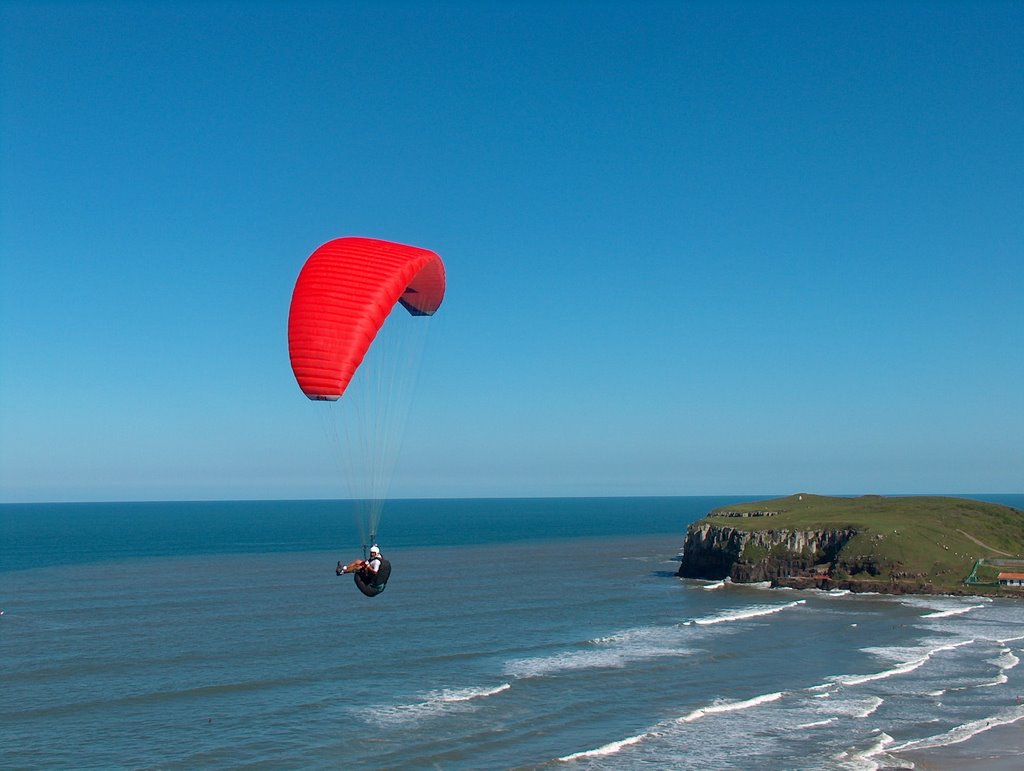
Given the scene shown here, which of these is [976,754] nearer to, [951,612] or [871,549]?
[951,612]

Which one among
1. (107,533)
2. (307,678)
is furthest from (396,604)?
(107,533)

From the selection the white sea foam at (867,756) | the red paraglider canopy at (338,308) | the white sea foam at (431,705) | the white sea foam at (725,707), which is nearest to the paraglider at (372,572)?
the red paraglider canopy at (338,308)

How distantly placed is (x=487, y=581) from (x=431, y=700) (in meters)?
28.6

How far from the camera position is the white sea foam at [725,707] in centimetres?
2409

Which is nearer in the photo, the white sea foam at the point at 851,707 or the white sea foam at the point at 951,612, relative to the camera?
the white sea foam at the point at 851,707

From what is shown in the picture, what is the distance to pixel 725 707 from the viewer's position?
25.0m

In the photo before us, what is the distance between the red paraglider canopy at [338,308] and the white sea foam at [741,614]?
25.3m

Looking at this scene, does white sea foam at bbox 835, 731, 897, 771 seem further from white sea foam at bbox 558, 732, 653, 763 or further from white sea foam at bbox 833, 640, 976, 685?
white sea foam at bbox 833, 640, 976, 685

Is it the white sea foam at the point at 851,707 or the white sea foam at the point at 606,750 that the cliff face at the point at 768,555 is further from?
the white sea foam at the point at 606,750

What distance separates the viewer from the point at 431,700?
25.6m

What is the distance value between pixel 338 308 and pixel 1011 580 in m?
45.3

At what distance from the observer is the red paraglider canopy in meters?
18.1

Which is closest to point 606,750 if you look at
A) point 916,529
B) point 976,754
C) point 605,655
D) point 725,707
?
point 725,707

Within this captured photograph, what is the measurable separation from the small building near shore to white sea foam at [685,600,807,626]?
1233 centimetres
